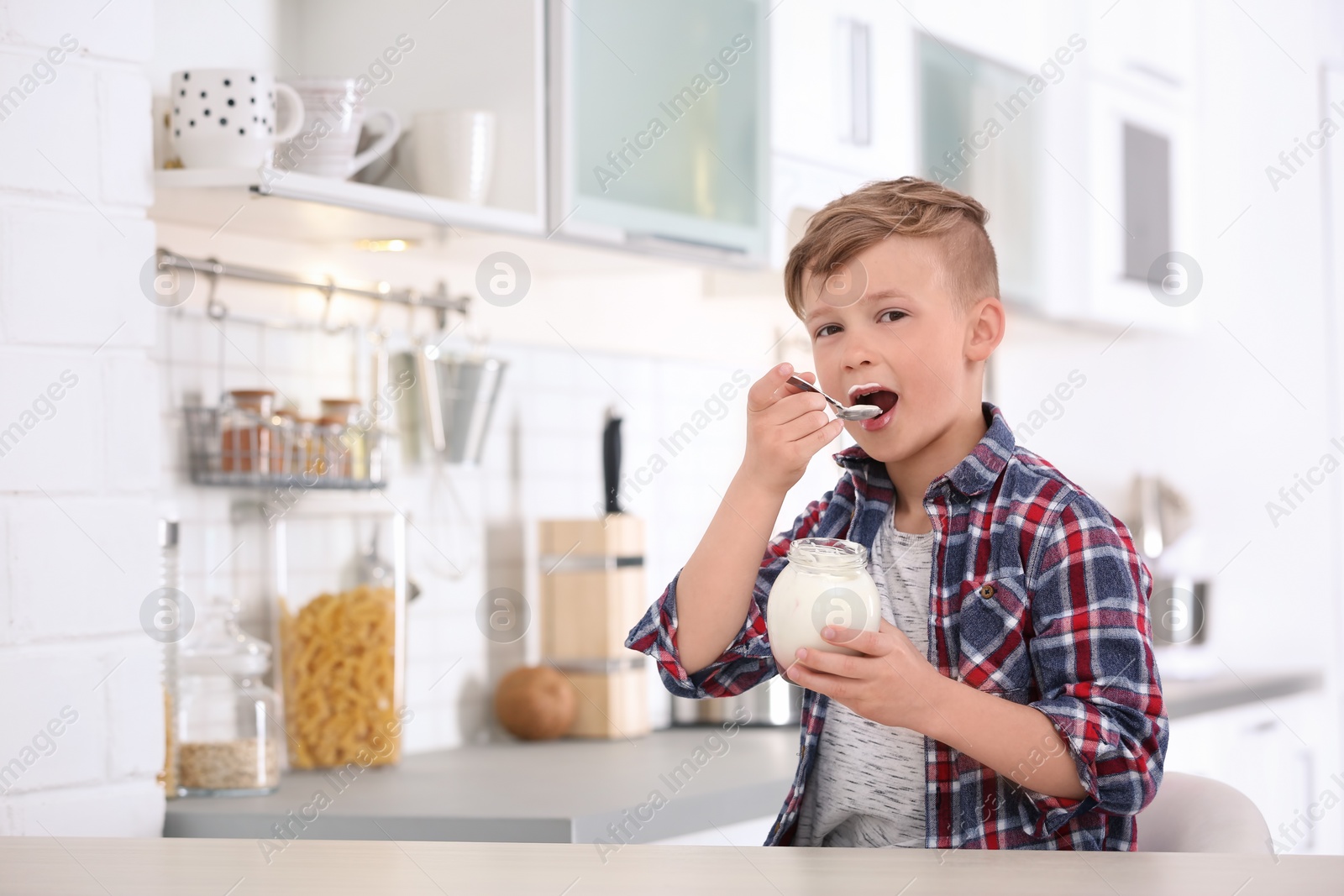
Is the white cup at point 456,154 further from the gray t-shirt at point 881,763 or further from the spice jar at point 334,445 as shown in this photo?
the gray t-shirt at point 881,763

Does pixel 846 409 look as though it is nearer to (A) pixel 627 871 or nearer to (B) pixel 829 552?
(B) pixel 829 552

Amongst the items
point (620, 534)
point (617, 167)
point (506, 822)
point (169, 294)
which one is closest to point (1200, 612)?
point (620, 534)

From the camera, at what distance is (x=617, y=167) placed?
1898 millimetres

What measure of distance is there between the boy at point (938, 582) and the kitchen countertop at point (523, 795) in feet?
1.47

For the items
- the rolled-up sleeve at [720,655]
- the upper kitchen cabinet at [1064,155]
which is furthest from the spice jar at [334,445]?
the upper kitchen cabinet at [1064,155]

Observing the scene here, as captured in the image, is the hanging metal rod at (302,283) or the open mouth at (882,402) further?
the hanging metal rod at (302,283)

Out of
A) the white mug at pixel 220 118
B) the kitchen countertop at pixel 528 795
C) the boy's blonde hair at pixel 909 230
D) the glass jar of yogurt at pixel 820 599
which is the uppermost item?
the white mug at pixel 220 118

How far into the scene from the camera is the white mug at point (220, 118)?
4.83 feet

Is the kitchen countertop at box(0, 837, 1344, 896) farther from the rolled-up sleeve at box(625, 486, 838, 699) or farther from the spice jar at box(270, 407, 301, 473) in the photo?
the spice jar at box(270, 407, 301, 473)

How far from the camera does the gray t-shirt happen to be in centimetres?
107

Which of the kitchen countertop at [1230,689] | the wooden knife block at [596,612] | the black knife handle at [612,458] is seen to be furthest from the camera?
the kitchen countertop at [1230,689]

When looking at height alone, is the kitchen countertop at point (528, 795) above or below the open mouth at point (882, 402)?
below

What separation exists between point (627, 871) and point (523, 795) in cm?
92

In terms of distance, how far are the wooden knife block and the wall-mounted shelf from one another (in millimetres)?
538
